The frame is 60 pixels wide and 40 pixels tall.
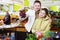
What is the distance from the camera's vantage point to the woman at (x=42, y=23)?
2.04 meters

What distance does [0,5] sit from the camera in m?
2.08

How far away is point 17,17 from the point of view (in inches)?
81.7

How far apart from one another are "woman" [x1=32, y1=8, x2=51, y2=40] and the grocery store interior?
0.11 feet

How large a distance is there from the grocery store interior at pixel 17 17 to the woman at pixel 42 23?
3cm

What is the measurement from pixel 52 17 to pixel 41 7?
0.14 meters

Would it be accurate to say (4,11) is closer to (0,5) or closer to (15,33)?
(0,5)

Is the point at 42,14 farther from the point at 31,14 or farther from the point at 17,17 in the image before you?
the point at 17,17

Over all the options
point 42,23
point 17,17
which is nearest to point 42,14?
point 42,23

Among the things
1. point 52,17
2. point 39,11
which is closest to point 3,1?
point 39,11

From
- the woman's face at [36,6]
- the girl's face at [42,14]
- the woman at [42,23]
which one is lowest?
the woman at [42,23]

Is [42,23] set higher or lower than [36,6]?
lower

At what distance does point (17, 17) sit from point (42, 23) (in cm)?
24

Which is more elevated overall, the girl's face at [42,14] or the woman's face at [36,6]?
the woman's face at [36,6]

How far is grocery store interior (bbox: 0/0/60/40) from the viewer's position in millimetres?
2033
